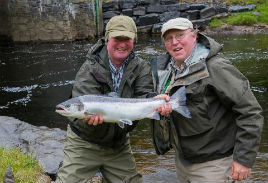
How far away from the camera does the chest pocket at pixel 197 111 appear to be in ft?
12.8

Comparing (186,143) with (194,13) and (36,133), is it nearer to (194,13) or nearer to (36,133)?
(36,133)

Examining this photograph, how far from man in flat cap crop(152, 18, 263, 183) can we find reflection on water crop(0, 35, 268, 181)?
8.51 ft

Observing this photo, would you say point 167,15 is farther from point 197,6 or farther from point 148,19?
point 197,6

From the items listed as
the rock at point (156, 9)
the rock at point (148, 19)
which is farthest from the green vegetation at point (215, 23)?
the rock at point (148, 19)

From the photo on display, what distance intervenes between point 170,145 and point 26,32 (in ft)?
63.6

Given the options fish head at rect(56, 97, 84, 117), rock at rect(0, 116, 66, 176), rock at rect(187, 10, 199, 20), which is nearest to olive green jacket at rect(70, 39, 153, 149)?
fish head at rect(56, 97, 84, 117)

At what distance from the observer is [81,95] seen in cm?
445

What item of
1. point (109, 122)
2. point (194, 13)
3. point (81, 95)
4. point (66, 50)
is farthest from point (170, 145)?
point (194, 13)

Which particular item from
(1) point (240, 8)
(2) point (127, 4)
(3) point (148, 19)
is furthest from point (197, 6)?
(2) point (127, 4)

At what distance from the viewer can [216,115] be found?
13.0ft

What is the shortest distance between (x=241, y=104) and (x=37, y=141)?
176 inches

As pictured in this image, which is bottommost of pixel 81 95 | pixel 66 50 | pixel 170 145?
pixel 66 50

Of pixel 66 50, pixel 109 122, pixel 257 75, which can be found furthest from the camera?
pixel 66 50

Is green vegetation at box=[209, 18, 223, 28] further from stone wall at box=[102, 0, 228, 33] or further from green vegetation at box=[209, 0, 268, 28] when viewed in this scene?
stone wall at box=[102, 0, 228, 33]
